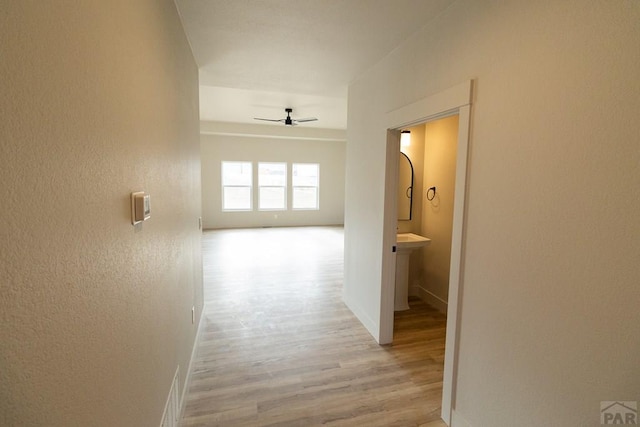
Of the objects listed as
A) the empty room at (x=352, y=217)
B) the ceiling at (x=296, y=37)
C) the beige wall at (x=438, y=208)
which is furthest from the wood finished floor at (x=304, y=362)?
the ceiling at (x=296, y=37)

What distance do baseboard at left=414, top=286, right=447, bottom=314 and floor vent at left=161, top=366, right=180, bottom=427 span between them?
9.63ft

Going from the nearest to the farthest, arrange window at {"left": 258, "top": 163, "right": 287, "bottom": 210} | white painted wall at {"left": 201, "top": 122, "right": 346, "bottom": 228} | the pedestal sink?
the pedestal sink, white painted wall at {"left": 201, "top": 122, "right": 346, "bottom": 228}, window at {"left": 258, "top": 163, "right": 287, "bottom": 210}

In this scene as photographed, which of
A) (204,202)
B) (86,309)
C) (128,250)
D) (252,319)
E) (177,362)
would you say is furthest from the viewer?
(204,202)

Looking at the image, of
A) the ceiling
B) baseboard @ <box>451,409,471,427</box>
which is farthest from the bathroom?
baseboard @ <box>451,409,471,427</box>

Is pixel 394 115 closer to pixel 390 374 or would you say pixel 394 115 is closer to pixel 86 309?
pixel 390 374

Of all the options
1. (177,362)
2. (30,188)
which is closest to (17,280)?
(30,188)

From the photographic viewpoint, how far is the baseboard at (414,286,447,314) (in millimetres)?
3547

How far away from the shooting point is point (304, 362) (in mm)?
2508

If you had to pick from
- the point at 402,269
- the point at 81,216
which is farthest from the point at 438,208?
the point at 81,216

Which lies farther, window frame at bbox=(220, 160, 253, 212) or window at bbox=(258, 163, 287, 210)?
window at bbox=(258, 163, 287, 210)

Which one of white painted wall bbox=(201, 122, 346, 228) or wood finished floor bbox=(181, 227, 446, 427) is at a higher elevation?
white painted wall bbox=(201, 122, 346, 228)

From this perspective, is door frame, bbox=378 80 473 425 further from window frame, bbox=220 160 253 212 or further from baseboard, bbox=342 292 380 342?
window frame, bbox=220 160 253 212

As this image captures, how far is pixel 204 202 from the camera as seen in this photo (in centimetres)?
855

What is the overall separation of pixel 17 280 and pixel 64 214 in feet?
0.63
